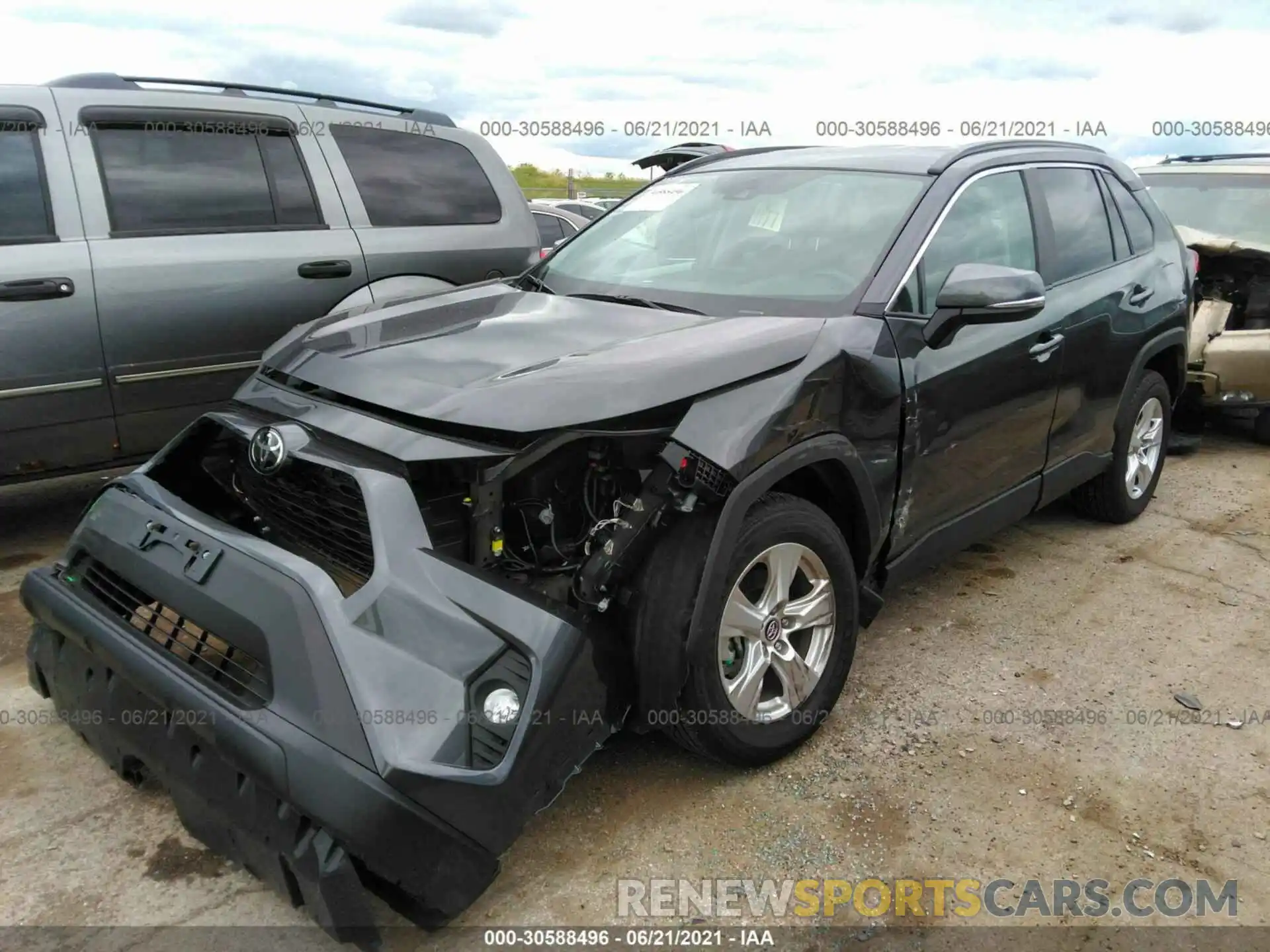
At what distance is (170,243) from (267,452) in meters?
2.36

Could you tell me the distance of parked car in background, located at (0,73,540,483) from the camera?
4.09 meters

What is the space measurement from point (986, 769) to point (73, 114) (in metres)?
4.43

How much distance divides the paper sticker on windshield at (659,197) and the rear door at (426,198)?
55.9 inches

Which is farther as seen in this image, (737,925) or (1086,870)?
(1086,870)

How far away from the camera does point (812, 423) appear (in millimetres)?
2775

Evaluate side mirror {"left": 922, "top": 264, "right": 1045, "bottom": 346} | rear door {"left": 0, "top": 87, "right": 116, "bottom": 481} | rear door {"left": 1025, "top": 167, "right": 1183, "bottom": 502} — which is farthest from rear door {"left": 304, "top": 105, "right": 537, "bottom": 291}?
side mirror {"left": 922, "top": 264, "right": 1045, "bottom": 346}

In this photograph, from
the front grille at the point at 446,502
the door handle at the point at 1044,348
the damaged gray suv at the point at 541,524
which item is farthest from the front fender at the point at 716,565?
the door handle at the point at 1044,348

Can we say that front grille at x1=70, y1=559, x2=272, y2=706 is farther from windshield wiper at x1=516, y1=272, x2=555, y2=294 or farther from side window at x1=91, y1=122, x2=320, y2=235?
side window at x1=91, y1=122, x2=320, y2=235

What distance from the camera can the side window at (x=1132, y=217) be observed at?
4.55 metres

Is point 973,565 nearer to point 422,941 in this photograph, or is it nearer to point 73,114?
point 422,941

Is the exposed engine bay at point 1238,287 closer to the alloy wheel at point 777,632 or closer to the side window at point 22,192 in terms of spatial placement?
the alloy wheel at point 777,632

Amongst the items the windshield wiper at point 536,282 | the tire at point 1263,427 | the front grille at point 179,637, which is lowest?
the tire at point 1263,427

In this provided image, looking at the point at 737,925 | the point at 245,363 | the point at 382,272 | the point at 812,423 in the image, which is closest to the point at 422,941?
the point at 737,925

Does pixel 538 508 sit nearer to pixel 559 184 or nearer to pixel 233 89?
pixel 233 89
